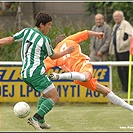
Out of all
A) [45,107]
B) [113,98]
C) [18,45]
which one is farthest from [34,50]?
[18,45]

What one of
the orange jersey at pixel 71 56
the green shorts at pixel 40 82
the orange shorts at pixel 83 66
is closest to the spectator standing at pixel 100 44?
the orange jersey at pixel 71 56

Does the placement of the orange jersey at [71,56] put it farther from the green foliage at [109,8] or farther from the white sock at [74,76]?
the green foliage at [109,8]

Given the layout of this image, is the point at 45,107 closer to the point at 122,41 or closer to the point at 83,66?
the point at 83,66

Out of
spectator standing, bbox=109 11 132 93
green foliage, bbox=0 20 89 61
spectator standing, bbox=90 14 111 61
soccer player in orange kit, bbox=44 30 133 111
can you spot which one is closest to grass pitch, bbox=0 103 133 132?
soccer player in orange kit, bbox=44 30 133 111

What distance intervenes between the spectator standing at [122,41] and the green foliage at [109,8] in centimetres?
327

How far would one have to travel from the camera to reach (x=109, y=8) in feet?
59.8

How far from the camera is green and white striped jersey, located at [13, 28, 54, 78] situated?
903cm

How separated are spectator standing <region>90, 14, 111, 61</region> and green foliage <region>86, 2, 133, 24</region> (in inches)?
120

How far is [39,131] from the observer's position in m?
8.75

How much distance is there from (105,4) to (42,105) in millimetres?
9397

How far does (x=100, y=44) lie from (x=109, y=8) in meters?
3.71

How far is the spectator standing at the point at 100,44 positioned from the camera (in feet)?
47.9

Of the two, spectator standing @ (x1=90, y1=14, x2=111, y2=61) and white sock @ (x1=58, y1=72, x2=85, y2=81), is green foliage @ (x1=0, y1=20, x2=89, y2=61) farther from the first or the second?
white sock @ (x1=58, y1=72, x2=85, y2=81)

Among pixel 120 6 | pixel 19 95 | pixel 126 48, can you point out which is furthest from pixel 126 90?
pixel 120 6
